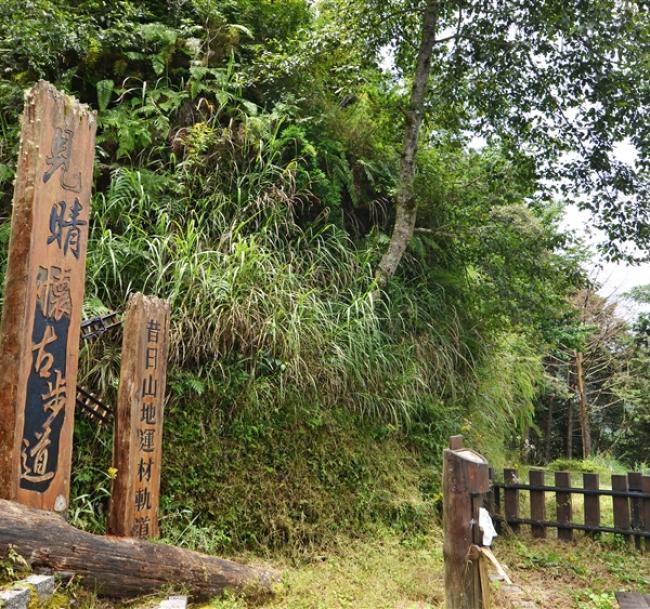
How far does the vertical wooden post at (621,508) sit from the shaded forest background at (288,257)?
135 cm

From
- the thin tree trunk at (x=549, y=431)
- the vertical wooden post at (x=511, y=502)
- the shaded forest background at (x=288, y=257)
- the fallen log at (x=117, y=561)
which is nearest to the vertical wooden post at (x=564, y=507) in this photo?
the vertical wooden post at (x=511, y=502)

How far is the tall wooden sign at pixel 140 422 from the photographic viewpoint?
377 cm

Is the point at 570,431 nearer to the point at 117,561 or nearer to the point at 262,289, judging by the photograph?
the point at 262,289

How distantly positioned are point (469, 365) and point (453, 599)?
4.44 m

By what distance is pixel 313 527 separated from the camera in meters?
4.80

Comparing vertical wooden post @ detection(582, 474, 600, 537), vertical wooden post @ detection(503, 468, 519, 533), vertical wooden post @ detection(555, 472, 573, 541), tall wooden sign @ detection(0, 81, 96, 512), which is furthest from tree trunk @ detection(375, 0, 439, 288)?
tall wooden sign @ detection(0, 81, 96, 512)

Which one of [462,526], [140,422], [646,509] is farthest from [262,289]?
[646,509]

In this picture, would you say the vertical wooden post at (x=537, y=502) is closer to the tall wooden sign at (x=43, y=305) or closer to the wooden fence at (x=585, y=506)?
the wooden fence at (x=585, y=506)

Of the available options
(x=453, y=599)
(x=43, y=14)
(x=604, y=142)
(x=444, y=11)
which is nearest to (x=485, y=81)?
(x=444, y=11)

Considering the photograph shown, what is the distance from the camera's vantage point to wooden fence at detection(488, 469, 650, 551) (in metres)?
6.09

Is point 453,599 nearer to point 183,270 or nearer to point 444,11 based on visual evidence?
point 183,270

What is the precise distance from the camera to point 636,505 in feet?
20.1

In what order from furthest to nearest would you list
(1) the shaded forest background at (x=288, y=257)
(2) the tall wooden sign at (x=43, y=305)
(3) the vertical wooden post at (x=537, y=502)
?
(3) the vertical wooden post at (x=537, y=502) → (1) the shaded forest background at (x=288, y=257) → (2) the tall wooden sign at (x=43, y=305)

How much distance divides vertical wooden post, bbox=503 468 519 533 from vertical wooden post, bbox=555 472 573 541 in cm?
44
